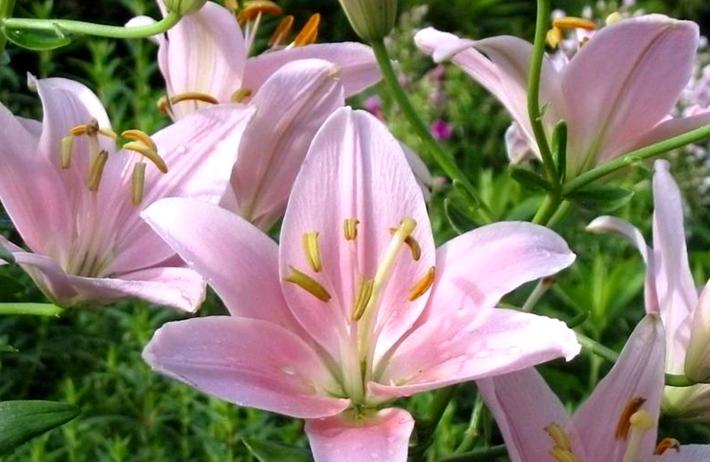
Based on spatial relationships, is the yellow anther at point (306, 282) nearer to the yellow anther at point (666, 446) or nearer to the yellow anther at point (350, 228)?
the yellow anther at point (350, 228)

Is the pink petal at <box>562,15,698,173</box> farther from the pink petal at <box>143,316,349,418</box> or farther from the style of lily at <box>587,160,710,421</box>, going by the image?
the pink petal at <box>143,316,349,418</box>

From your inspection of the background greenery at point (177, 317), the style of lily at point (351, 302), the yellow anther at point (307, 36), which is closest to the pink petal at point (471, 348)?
the style of lily at point (351, 302)

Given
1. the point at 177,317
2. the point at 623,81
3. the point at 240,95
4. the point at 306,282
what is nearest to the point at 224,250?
the point at 306,282

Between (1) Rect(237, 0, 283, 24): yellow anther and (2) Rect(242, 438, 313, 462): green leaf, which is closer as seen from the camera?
(2) Rect(242, 438, 313, 462): green leaf

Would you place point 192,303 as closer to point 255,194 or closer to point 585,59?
point 255,194

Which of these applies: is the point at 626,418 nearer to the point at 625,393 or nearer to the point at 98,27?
the point at 625,393

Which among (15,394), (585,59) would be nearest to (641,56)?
(585,59)

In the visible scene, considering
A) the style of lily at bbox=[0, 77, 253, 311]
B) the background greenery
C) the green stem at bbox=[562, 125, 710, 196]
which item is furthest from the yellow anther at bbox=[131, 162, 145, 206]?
the background greenery

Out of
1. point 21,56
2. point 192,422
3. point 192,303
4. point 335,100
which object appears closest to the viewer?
point 192,303
